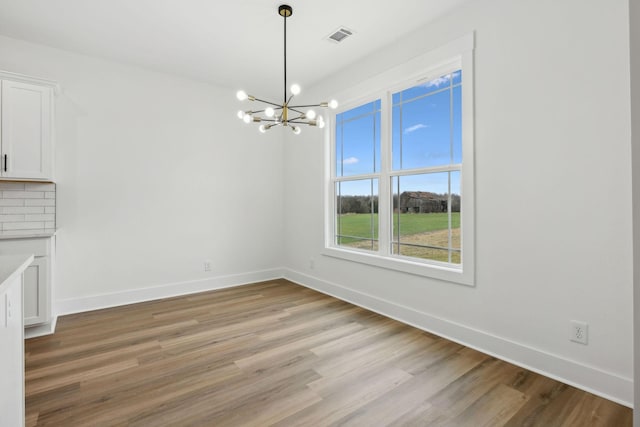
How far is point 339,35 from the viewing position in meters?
3.16

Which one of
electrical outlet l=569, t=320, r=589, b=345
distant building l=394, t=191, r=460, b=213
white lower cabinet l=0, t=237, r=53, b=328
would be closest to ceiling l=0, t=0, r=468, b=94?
distant building l=394, t=191, r=460, b=213

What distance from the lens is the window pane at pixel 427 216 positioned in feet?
9.59

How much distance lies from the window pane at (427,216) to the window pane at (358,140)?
0.50 meters

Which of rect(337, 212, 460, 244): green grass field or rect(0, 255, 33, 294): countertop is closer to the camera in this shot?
rect(0, 255, 33, 294): countertop

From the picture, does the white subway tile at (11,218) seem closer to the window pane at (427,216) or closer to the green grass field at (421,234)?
the green grass field at (421,234)

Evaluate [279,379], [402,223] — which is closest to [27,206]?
[279,379]

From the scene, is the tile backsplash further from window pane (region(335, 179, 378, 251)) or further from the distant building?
the distant building

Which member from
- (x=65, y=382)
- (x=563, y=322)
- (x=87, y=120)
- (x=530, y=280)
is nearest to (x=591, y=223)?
(x=530, y=280)

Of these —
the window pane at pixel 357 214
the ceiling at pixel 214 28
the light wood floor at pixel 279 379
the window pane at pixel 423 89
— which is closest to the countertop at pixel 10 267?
the light wood floor at pixel 279 379

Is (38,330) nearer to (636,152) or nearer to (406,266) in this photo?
(406,266)

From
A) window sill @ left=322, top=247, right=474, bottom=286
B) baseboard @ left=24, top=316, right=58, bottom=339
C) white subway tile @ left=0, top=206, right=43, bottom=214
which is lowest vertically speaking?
baseboard @ left=24, top=316, right=58, bottom=339

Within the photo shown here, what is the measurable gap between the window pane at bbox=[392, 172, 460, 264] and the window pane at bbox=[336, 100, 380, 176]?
0.50m

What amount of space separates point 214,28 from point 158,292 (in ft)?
10.1

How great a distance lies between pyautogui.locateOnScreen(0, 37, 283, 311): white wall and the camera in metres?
3.46
